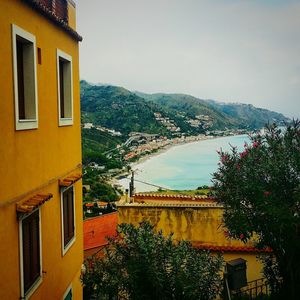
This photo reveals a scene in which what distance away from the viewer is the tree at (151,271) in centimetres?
606

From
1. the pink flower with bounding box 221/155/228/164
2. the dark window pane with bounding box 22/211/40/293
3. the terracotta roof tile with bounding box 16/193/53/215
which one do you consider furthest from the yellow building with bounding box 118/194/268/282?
the terracotta roof tile with bounding box 16/193/53/215

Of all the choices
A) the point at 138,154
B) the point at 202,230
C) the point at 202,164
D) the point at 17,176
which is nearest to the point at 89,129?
the point at 138,154

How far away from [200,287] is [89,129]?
126 meters

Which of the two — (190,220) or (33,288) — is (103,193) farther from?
(33,288)

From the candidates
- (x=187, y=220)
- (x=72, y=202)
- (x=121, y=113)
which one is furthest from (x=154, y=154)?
(x=72, y=202)

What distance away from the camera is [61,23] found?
7.79 metres

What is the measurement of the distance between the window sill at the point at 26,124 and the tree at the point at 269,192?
4533mm

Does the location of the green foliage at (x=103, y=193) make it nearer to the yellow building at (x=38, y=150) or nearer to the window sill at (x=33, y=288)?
the yellow building at (x=38, y=150)

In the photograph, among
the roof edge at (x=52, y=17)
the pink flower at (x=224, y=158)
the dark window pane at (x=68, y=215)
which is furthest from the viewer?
the pink flower at (x=224, y=158)

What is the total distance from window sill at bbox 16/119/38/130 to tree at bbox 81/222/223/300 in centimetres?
240

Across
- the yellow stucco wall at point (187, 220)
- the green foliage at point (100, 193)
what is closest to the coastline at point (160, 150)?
the green foliage at point (100, 193)

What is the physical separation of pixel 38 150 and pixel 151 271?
2.80m

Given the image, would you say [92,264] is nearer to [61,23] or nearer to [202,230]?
[61,23]

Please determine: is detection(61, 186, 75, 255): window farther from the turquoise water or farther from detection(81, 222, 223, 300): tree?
the turquoise water
